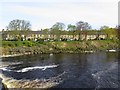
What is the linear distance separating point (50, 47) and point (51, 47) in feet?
1.68

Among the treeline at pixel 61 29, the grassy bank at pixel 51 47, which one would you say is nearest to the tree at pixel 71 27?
the treeline at pixel 61 29

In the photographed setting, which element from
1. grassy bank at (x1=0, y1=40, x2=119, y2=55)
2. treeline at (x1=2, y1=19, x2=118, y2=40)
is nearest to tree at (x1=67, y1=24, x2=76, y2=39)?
treeline at (x1=2, y1=19, x2=118, y2=40)

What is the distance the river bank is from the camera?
8592cm

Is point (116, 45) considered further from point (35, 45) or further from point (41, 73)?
point (41, 73)

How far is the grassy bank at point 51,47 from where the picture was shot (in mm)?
87062

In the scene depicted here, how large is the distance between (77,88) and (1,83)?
10382 millimetres

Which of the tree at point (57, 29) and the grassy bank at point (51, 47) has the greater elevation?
the tree at point (57, 29)

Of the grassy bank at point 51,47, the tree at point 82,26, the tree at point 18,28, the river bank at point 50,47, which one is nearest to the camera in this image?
the river bank at point 50,47

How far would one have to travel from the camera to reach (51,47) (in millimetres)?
96875

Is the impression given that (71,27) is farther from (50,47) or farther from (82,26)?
(50,47)

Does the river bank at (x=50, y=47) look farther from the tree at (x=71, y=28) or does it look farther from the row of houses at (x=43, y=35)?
the tree at (x=71, y=28)

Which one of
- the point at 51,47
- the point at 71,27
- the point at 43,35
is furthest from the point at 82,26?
the point at 51,47

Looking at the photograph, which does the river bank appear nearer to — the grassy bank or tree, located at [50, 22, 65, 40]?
the grassy bank

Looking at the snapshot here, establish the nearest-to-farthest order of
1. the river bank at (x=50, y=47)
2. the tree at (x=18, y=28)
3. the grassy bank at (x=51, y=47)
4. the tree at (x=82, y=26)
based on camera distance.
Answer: the river bank at (x=50, y=47), the grassy bank at (x=51, y=47), the tree at (x=18, y=28), the tree at (x=82, y=26)
